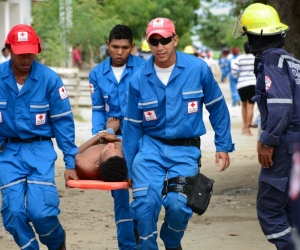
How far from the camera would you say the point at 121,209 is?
7.72m

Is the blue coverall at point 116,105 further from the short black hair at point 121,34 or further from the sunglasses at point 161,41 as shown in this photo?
the sunglasses at point 161,41

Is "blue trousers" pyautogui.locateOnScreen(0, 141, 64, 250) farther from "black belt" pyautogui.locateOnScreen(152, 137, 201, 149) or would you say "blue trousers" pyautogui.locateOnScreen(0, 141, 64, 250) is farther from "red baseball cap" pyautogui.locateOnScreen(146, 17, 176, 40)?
"red baseball cap" pyautogui.locateOnScreen(146, 17, 176, 40)

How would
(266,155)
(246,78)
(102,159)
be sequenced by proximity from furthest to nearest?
1. (246,78)
2. (102,159)
3. (266,155)

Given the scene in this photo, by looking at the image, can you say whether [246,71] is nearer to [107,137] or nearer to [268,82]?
[107,137]

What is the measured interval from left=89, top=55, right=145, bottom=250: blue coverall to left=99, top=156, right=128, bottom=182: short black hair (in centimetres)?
89

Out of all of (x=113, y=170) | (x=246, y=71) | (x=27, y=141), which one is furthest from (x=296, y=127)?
(x=246, y=71)

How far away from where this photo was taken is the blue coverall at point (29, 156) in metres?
6.67

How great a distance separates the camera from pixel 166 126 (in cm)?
660

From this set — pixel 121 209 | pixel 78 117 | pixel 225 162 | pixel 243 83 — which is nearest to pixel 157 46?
pixel 225 162

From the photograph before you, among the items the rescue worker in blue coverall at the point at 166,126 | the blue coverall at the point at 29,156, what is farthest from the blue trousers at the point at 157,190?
the blue coverall at the point at 29,156

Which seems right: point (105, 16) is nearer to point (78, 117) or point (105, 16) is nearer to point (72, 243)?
point (78, 117)

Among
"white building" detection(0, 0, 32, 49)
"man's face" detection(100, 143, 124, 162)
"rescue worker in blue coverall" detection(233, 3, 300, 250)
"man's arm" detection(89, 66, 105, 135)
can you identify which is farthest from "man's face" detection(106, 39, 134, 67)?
"white building" detection(0, 0, 32, 49)

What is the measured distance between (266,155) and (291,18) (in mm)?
3708

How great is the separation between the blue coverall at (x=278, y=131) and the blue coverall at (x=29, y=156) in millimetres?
1716
